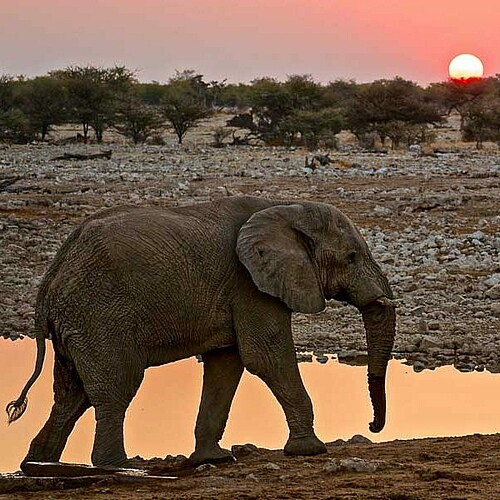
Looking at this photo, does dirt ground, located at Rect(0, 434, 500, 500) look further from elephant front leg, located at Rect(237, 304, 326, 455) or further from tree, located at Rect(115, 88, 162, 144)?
tree, located at Rect(115, 88, 162, 144)

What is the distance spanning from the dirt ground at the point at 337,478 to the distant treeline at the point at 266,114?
2833cm

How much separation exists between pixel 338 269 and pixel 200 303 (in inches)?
32.6

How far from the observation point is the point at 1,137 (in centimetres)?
3953

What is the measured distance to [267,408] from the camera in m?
8.71

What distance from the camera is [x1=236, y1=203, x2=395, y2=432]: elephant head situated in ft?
22.4

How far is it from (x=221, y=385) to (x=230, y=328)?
0.44m

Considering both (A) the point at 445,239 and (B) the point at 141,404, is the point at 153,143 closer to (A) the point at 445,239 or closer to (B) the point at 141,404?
(A) the point at 445,239

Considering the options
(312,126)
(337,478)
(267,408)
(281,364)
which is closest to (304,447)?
(281,364)

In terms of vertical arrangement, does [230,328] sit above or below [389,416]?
above

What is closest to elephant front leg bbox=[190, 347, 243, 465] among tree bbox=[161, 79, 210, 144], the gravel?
the gravel

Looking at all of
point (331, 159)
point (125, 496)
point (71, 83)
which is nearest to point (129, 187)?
point (331, 159)

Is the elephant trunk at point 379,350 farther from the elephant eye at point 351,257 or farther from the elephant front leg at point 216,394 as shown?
the elephant front leg at point 216,394

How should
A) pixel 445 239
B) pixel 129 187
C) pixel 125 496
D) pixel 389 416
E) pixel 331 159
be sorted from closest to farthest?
pixel 125 496
pixel 389 416
pixel 445 239
pixel 129 187
pixel 331 159

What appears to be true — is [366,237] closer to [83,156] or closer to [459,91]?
[83,156]
